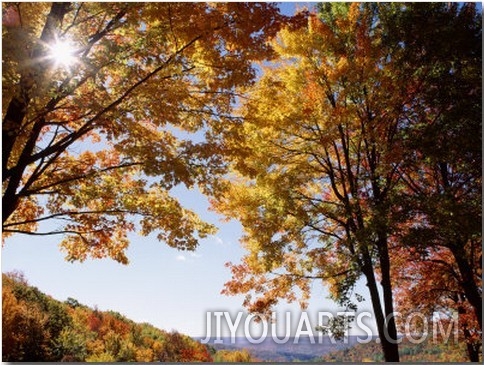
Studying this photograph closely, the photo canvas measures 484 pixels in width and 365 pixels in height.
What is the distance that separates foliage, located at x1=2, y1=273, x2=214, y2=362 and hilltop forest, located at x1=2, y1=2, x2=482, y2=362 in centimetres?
8

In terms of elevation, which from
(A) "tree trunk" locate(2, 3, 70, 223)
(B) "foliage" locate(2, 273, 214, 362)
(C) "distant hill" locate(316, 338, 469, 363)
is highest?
(A) "tree trunk" locate(2, 3, 70, 223)

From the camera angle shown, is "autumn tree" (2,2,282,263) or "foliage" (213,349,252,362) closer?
"autumn tree" (2,2,282,263)

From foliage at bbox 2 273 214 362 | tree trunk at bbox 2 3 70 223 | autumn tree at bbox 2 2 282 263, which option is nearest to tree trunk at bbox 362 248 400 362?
autumn tree at bbox 2 2 282 263

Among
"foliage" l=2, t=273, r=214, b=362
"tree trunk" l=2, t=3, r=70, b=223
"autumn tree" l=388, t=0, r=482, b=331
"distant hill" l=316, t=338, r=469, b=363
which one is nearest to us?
"tree trunk" l=2, t=3, r=70, b=223

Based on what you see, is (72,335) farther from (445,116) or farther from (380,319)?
(445,116)

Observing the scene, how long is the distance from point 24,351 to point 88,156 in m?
5.03

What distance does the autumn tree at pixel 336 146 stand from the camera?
8.86 m

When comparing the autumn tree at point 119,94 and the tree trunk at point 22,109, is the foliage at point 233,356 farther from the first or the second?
the tree trunk at point 22,109

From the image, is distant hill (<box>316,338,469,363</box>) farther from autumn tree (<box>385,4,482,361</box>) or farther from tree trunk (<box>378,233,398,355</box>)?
tree trunk (<box>378,233,398,355</box>)

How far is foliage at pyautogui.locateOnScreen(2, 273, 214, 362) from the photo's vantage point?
10219 millimetres

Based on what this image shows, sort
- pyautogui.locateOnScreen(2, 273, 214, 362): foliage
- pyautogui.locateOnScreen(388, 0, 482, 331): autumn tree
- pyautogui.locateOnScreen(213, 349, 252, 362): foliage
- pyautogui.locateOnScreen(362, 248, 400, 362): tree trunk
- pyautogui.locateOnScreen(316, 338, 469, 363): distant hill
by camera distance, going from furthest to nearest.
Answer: pyautogui.locateOnScreen(316, 338, 469, 363): distant hill
pyautogui.locateOnScreen(213, 349, 252, 362): foliage
pyautogui.locateOnScreen(2, 273, 214, 362): foliage
pyautogui.locateOnScreen(362, 248, 400, 362): tree trunk
pyautogui.locateOnScreen(388, 0, 482, 331): autumn tree

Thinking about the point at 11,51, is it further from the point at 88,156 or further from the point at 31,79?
the point at 88,156

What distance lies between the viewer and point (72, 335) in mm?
11242

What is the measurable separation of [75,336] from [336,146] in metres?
8.11
